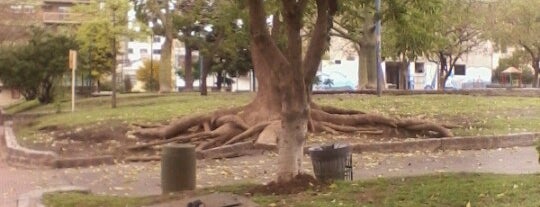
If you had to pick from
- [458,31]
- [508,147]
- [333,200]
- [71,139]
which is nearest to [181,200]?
[333,200]

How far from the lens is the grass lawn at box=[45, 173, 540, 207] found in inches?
309

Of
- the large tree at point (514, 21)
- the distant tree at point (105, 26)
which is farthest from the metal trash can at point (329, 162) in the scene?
the large tree at point (514, 21)

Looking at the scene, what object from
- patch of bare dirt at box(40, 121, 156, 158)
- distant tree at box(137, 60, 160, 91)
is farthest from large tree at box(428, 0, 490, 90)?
patch of bare dirt at box(40, 121, 156, 158)

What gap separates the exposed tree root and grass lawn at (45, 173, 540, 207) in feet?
23.6

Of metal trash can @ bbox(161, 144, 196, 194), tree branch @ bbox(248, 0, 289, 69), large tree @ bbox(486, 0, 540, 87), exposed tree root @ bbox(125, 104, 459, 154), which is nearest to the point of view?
tree branch @ bbox(248, 0, 289, 69)

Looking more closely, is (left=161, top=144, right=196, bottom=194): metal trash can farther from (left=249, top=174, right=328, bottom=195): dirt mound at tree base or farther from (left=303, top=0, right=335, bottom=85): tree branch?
(left=303, top=0, right=335, bottom=85): tree branch

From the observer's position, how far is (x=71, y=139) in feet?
67.1

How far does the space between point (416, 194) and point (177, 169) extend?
3449mm

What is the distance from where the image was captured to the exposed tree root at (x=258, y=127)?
57.0 ft

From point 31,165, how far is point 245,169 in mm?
5136

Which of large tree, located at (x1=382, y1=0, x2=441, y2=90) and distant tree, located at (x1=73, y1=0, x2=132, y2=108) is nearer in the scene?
large tree, located at (x1=382, y1=0, x2=441, y2=90)

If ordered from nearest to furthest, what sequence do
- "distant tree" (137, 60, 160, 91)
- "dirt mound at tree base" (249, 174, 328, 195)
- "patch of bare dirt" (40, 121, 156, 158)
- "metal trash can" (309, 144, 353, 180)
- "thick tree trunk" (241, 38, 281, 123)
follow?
"dirt mound at tree base" (249, 174, 328, 195)
"metal trash can" (309, 144, 353, 180)
"patch of bare dirt" (40, 121, 156, 158)
"thick tree trunk" (241, 38, 281, 123)
"distant tree" (137, 60, 160, 91)

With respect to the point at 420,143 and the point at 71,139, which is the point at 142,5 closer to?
the point at 71,139

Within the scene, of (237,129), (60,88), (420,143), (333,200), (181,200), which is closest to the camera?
(333,200)
